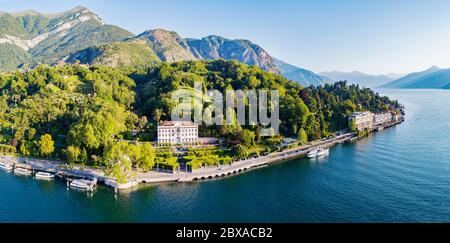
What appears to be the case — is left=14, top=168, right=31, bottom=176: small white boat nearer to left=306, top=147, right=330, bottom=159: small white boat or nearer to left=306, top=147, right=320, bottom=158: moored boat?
left=306, top=147, right=320, bottom=158: moored boat

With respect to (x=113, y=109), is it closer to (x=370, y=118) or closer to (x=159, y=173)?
(x=159, y=173)

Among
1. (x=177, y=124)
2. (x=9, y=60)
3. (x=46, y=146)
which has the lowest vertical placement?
(x=46, y=146)

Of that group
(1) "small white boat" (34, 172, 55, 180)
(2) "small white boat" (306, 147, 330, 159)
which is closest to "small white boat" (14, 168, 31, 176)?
(1) "small white boat" (34, 172, 55, 180)

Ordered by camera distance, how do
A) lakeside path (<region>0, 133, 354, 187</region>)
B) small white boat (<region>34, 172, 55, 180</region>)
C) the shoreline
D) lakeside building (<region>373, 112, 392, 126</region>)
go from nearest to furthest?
the shoreline
lakeside path (<region>0, 133, 354, 187</region>)
small white boat (<region>34, 172, 55, 180</region>)
lakeside building (<region>373, 112, 392, 126</region>)

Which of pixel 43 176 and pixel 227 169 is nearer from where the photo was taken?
pixel 43 176

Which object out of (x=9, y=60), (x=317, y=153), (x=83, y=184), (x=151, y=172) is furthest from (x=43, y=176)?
(x=9, y=60)

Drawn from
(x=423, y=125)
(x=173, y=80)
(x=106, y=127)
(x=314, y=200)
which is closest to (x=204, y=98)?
(x=173, y=80)
